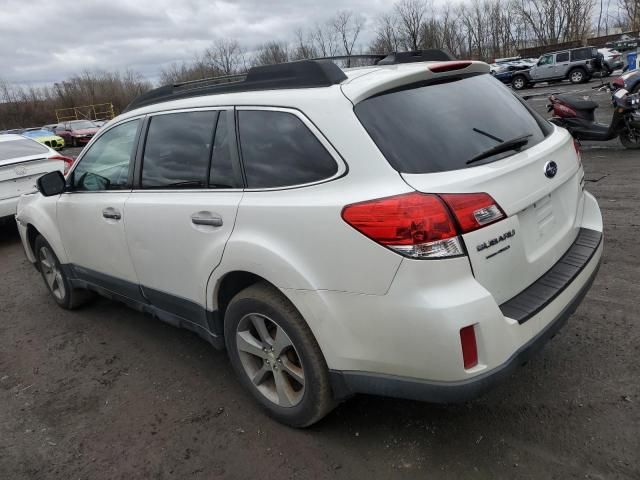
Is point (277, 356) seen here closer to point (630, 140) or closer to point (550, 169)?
point (550, 169)

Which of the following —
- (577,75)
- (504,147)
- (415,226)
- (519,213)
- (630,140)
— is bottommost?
(577,75)

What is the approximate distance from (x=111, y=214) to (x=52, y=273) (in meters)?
1.79

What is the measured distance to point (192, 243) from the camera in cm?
292

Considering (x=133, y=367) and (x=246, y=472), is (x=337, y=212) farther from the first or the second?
(x=133, y=367)

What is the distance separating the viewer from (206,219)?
279 cm

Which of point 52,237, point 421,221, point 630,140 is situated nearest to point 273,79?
point 421,221

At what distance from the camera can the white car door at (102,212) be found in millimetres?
3553

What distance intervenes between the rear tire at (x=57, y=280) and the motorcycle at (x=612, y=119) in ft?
24.7

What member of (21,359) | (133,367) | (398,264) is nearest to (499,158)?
(398,264)

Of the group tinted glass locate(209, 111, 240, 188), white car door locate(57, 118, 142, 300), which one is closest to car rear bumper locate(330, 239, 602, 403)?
tinted glass locate(209, 111, 240, 188)

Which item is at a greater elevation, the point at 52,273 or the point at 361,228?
the point at 361,228

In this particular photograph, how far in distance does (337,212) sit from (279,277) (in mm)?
450

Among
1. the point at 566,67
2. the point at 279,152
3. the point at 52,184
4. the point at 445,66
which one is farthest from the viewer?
the point at 566,67

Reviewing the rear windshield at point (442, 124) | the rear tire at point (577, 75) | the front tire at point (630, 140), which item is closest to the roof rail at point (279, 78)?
the rear windshield at point (442, 124)
